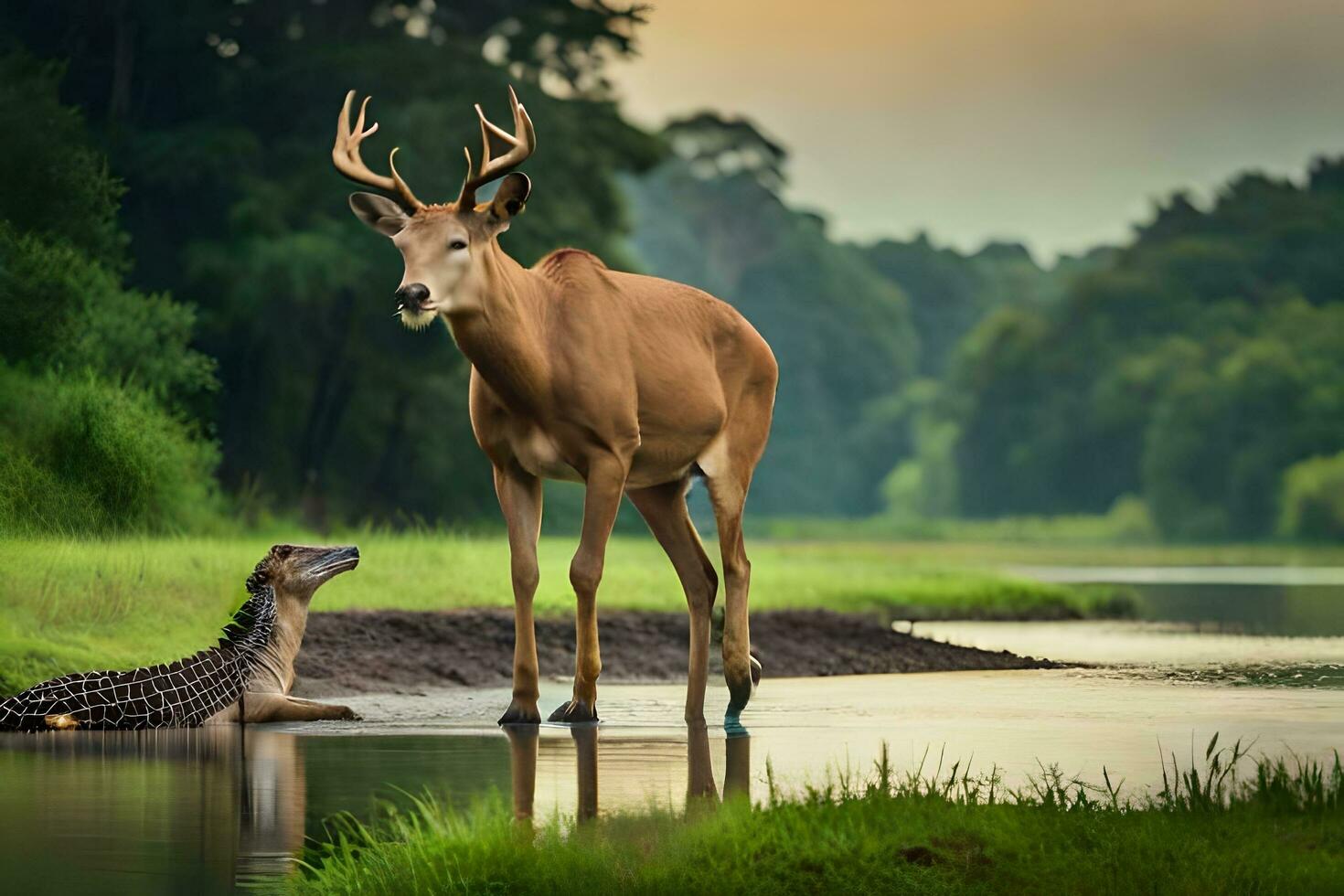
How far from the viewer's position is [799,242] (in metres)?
98.3

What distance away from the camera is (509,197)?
11273mm

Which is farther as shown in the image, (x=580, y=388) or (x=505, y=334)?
(x=580, y=388)

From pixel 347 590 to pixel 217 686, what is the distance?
Answer: 568 centimetres

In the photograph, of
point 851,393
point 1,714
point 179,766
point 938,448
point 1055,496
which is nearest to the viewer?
point 179,766

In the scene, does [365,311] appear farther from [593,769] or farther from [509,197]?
[593,769]

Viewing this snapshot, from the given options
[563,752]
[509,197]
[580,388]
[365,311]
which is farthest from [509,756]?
[365,311]

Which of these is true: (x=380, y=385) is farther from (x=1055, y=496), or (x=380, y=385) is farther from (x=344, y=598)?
(x=1055, y=496)

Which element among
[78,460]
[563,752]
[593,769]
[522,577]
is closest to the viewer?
[593,769]

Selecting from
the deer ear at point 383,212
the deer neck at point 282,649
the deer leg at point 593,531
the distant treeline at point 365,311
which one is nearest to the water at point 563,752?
the deer neck at point 282,649

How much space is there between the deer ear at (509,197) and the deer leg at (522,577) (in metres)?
1.49

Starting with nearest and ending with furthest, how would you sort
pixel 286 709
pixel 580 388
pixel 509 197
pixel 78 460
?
pixel 509 197
pixel 580 388
pixel 286 709
pixel 78 460

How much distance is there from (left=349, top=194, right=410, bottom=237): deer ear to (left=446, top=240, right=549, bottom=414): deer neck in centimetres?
52

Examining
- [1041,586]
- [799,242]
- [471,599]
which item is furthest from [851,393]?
[471,599]

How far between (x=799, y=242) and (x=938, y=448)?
19995mm
